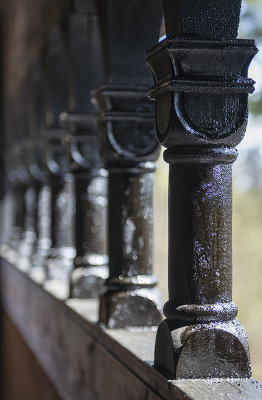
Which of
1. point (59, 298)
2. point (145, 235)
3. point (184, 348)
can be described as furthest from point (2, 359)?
point (184, 348)

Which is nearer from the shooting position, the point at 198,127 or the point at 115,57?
the point at 198,127

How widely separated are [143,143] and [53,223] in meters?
2.91

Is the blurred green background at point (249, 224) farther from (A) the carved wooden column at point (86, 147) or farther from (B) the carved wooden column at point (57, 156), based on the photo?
(A) the carved wooden column at point (86, 147)

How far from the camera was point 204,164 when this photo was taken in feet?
7.66

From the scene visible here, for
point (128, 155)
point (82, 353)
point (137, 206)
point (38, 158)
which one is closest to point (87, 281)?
point (82, 353)

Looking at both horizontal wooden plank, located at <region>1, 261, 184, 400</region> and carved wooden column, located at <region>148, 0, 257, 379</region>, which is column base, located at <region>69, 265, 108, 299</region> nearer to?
horizontal wooden plank, located at <region>1, 261, 184, 400</region>

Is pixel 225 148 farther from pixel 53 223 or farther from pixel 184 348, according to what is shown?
pixel 53 223

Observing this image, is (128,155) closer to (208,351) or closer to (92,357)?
(92,357)

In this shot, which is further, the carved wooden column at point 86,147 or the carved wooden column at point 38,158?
the carved wooden column at point 38,158

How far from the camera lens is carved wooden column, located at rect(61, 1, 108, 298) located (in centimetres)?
446

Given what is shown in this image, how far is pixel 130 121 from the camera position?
11.1ft

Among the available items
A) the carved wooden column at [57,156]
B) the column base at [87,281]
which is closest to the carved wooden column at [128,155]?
the column base at [87,281]

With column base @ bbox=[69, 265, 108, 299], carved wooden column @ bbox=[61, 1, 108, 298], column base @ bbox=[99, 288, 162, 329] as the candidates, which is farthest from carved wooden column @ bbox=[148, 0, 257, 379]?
carved wooden column @ bbox=[61, 1, 108, 298]

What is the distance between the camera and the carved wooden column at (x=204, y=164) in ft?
7.48
